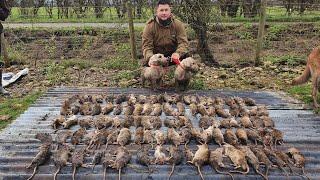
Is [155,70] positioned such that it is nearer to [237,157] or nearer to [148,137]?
[148,137]

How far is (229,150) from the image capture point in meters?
5.45

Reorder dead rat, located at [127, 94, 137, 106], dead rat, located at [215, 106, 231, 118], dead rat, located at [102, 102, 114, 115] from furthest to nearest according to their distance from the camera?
dead rat, located at [127, 94, 137, 106] < dead rat, located at [102, 102, 114, 115] < dead rat, located at [215, 106, 231, 118]

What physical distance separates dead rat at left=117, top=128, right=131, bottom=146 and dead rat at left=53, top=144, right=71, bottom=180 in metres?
0.67

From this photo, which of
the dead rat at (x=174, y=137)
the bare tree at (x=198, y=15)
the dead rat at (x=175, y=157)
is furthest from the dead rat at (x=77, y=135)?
the bare tree at (x=198, y=15)

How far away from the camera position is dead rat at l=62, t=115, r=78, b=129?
6461 millimetres

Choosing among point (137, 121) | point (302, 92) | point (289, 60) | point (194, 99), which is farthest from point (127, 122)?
point (289, 60)

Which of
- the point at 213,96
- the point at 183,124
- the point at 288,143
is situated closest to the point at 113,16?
the point at 213,96

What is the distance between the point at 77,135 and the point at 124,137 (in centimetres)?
65

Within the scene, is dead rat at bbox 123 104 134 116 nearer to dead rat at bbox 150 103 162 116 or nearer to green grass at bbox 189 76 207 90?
dead rat at bbox 150 103 162 116

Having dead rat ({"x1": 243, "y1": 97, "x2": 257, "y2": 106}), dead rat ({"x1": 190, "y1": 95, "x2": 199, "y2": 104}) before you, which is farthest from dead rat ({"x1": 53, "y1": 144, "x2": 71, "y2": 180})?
dead rat ({"x1": 243, "y1": 97, "x2": 257, "y2": 106})

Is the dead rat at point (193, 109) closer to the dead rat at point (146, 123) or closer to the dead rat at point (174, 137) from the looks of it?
the dead rat at point (146, 123)

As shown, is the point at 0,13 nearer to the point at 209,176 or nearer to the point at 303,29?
the point at 209,176

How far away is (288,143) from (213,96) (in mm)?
2388

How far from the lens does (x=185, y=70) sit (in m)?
8.21
